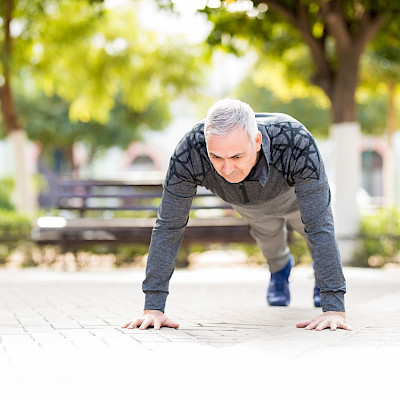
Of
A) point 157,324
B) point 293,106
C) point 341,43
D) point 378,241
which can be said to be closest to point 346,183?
point 378,241

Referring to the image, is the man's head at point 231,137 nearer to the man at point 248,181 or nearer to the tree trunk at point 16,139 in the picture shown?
the man at point 248,181

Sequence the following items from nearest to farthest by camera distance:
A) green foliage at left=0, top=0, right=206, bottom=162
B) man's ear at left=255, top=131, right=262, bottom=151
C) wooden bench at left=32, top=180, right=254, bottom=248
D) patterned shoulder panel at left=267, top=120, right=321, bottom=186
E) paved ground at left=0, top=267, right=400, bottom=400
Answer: paved ground at left=0, top=267, right=400, bottom=400 → man's ear at left=255, top=131, right=262, bottom=151 → patterned shoulder panel at left=267, top=120, right=321, bottom=186 → wooden bench at left=32, top=180, right=254, bottom=248 → green foliage at left=0, top=0, right=206, bottom=162

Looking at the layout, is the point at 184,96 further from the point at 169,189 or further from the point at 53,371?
the point at 53,371

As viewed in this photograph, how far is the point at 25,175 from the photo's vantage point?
13.1 m

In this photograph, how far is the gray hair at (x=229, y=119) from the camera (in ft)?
11.8

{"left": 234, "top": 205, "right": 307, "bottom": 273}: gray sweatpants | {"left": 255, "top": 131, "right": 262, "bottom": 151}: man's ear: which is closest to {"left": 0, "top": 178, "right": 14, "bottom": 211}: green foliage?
{"left": 234, "top": 205, "right": 307, "bottom": 273}: gray sweatpants

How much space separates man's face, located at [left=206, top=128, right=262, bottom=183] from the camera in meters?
3.60

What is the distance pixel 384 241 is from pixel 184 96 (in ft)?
22.3

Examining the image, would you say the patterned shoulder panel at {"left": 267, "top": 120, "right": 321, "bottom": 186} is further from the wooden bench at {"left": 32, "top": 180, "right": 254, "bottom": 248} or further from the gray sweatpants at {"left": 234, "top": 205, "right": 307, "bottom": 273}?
the wooden bench at {"left": 32, "top": 180, "right": 254, "bottom": 248}

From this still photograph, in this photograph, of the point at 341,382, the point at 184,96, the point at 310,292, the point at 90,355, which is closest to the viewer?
the point at 341,382

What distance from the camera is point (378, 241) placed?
11070mm

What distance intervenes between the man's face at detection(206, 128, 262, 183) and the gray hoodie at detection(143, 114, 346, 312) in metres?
0.16

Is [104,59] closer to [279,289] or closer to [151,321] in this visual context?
[279,289]

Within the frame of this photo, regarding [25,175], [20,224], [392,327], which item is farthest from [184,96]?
[392,327]
